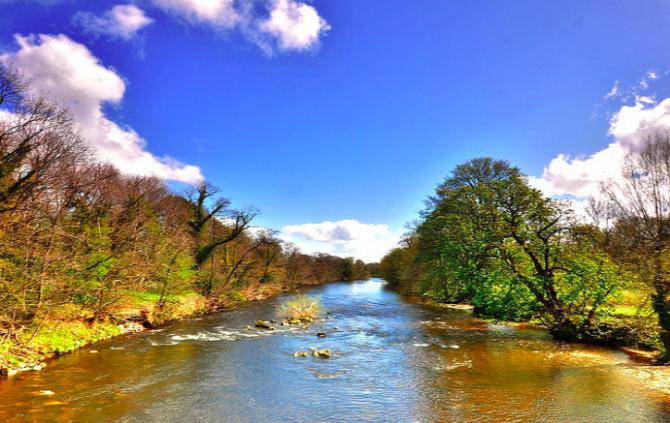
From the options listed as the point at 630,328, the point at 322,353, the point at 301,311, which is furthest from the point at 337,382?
the point at 301,311

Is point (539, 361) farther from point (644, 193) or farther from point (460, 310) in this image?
point (460, 310)

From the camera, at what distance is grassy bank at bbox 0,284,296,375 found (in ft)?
43.1

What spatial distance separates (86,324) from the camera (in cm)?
1866

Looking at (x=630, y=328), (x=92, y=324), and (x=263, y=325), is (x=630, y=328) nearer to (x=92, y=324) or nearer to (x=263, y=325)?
(x=263, y=325)

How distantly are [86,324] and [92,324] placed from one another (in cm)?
43

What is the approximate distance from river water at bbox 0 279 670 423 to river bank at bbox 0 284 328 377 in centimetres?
70

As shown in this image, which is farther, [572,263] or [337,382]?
[572,263]

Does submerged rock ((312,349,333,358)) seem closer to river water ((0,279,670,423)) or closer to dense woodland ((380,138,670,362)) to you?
river water ((0,279,670,423))

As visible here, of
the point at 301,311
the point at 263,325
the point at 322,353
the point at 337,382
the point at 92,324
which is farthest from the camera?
the point at 301,311

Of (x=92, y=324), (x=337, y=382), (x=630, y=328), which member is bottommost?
(x=337, y=382)

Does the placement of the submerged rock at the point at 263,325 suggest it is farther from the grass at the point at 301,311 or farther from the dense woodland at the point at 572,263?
the dense woodland at the point at 572,263

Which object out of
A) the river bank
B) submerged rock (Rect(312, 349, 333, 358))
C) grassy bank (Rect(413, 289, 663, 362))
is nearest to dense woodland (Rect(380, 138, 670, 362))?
grassy bank (Rect(413, 289, 663, 362))

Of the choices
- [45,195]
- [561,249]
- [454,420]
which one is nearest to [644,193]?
[561,249]

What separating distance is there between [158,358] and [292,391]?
7042 millimetres
